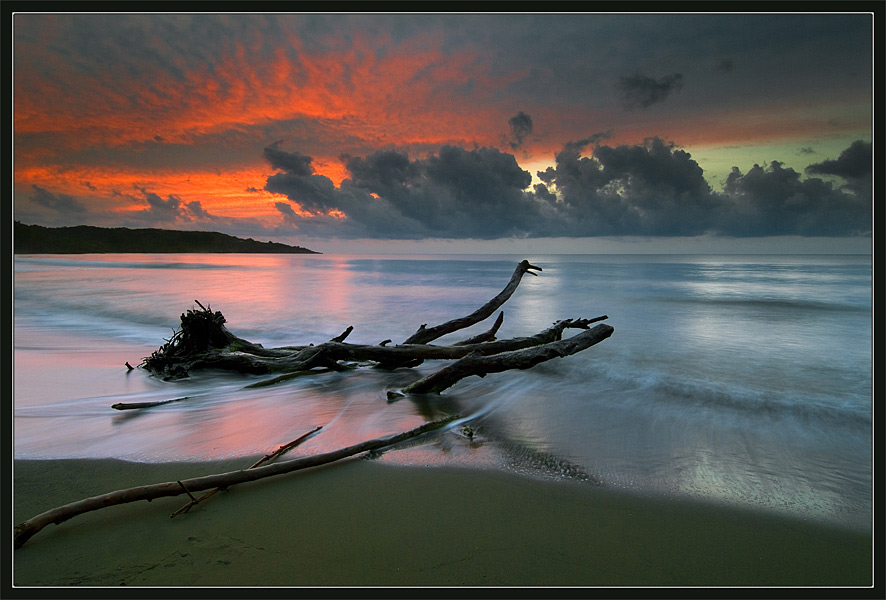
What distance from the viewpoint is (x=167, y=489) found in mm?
2469

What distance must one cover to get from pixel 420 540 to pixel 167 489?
4.59ft

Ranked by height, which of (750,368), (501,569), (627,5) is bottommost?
(750,368)

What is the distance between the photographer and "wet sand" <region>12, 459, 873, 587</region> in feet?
6.79

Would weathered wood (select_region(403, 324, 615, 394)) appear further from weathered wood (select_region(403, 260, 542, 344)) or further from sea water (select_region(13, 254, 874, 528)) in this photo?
weathered wood (select_region(403, 260, 542, 344))

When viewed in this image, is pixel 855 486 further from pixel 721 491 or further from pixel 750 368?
pixel 750 368

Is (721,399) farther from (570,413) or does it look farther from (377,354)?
(377,354)

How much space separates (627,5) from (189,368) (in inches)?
239

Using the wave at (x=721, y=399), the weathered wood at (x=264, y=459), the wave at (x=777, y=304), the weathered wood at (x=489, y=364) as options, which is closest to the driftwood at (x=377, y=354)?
the weathered wood at (x=489, y=364)

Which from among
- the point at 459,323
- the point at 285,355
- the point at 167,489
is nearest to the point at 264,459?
the point at 167,489

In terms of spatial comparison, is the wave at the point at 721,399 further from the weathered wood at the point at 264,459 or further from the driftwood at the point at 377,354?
the weathered wood at the point at 264,459

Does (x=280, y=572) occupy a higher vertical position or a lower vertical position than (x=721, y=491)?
higher

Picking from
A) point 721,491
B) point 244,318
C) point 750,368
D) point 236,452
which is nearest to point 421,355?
point 236,452

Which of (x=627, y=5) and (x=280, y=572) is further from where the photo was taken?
A: (x=627, y=5)

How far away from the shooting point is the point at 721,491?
115 inches
